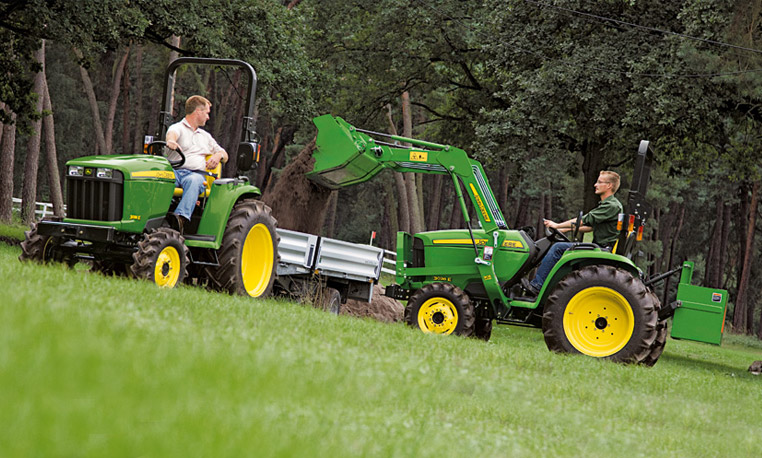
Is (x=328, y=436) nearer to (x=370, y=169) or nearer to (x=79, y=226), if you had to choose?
(x=79, y=226)

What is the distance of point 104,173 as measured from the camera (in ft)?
29.4

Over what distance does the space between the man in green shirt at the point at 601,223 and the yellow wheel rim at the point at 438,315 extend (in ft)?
4.62

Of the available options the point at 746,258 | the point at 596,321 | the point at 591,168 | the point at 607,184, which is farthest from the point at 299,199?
the point at 746,258

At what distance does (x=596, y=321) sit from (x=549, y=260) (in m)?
1.27

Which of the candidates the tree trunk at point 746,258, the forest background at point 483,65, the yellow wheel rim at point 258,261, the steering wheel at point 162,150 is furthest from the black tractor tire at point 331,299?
the tree trunk at point 746,258

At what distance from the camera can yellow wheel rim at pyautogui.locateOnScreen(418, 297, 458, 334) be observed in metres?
12.4

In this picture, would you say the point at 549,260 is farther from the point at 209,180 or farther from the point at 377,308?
the point at 377,308

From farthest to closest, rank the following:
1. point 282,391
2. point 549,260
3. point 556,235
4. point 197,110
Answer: point 556,235 → point 549,260 → point 197,110 → point 282,391

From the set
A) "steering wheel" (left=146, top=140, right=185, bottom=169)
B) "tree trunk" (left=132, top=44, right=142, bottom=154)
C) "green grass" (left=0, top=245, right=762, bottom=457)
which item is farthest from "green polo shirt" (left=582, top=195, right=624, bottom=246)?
"tree trunk" (left=132, top=44, right=142, bottom=154)

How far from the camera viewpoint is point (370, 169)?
12.9 meters

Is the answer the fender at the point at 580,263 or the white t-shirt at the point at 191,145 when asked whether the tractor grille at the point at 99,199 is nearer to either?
the white t-shirt at the point at 191,145

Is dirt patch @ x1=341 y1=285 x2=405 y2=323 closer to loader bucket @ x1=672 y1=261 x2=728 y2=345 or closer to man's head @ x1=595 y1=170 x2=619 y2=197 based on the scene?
man's head @ x1=595 y1=170 x2=619 y2=197

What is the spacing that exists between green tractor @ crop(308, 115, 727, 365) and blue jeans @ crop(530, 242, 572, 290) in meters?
0.25

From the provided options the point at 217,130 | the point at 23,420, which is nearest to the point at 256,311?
the point at 23,420
